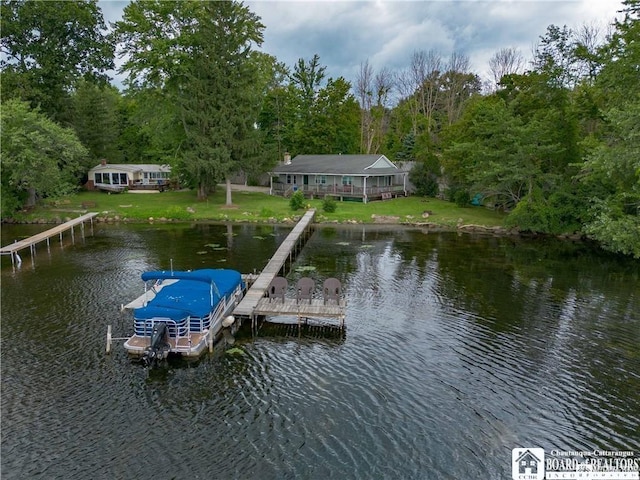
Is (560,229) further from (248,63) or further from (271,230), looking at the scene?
(248,63)

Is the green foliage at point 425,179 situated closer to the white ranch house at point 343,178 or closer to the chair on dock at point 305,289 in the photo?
the white ranch house at point 343,178

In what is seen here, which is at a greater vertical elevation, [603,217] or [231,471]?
[603,217]

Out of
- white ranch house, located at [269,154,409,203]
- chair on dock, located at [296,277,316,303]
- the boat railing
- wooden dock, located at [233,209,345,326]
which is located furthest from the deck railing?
the boat railing

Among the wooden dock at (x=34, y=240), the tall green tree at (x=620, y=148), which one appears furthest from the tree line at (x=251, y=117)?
the wooden dock at (x=34, y=240)

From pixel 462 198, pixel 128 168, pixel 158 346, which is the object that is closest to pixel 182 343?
pixel 158 346

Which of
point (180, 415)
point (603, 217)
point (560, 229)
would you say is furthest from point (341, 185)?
point (180, 415)

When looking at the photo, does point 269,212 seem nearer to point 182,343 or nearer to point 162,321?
point 162,321
